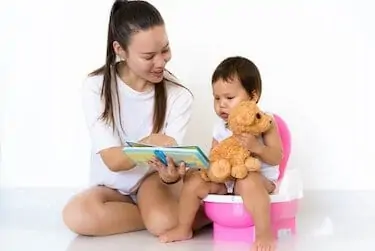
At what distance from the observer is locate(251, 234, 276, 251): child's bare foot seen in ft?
5.02

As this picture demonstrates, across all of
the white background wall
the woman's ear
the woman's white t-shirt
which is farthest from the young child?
the white background wall

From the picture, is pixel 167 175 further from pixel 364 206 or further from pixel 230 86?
pixel 364 206

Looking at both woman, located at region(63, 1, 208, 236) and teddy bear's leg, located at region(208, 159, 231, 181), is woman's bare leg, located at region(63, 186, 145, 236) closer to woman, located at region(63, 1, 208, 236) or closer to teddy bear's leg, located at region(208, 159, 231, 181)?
woman, located at region(63, 1, 208, 236)

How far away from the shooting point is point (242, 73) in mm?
1619

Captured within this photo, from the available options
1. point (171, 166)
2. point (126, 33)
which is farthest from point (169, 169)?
point (126, 33)

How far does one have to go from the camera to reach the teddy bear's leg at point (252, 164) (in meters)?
1.58

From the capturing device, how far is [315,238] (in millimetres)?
1673

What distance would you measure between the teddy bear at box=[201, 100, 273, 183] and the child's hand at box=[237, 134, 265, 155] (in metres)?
0.01

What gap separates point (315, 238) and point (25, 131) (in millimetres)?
951

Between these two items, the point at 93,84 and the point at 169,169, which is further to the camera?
the point at 93,84

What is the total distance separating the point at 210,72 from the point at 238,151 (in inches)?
22.6

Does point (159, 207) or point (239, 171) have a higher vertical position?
Result: point (239, 171)

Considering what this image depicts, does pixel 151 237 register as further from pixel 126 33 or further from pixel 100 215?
pixel 126 33

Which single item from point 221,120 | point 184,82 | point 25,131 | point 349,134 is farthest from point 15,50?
point 349,134
